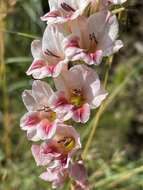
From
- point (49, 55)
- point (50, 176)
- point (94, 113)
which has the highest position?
point (49, 55)

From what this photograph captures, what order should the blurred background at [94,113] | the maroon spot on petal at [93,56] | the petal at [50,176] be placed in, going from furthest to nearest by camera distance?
1. the blurred background at [94,113]
2. the petal at [50,176]
3. the maroon spot on petal at [93,56]

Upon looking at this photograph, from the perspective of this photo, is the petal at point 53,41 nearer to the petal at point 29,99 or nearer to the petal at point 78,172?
the petal at point 29,99

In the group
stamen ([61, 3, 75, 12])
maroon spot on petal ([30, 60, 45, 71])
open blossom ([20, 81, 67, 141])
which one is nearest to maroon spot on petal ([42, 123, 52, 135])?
open blossom ([20, 81, 67, 141])

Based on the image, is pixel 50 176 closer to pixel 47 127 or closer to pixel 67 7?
pixel 47 127

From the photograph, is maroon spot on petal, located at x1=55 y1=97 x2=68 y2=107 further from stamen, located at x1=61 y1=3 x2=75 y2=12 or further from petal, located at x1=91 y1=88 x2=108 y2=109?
stamen, located at x1=61 y1=3 x2=75 y2=12

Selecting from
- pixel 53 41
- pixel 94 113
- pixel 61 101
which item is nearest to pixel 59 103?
pixel 61 101

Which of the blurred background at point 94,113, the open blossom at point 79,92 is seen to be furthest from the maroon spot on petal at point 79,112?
the blurred background at point 94,113
